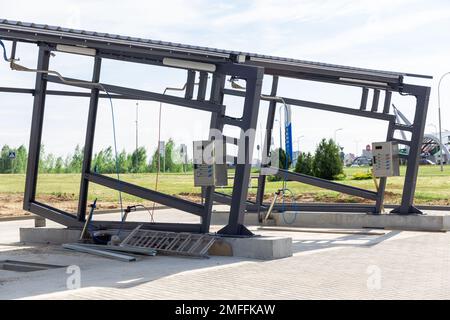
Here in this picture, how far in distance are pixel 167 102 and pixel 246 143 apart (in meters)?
2.03

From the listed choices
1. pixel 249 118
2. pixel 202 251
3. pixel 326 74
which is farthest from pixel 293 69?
pixel 202 251

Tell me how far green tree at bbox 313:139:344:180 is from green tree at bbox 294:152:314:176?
0.30m

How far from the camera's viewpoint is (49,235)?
48.7ft

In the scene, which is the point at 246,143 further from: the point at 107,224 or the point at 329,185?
the point at 329,185

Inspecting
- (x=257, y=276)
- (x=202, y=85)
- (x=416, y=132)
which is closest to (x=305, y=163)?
(x=416, y=132)

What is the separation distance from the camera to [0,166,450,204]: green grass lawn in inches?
1185

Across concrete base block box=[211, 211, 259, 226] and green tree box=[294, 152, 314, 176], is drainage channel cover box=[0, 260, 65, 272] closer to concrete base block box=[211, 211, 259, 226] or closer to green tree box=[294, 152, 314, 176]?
concrete base block box=[211, 211, 259, 226]

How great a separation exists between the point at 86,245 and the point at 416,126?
8.88 metres

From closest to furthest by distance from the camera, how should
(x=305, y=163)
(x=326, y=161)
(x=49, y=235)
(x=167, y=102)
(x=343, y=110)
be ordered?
1. (x=167, y=102)
2. (x=49, y=235)
3. (x=343, y=110)
4. (x=326, y=161)
5. (x=305, y=163)

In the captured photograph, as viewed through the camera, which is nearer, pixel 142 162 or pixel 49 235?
pixel 49 235

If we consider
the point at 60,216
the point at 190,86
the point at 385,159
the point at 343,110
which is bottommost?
the point at 60,216

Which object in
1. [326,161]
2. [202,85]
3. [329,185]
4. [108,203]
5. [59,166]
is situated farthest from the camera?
[59,166]

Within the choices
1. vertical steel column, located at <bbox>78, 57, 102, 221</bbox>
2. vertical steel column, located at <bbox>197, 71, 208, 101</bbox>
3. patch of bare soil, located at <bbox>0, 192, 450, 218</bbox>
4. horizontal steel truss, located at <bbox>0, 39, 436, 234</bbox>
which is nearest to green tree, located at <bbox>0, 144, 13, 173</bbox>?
patch of bare soil, located at <bbox>0, 192, 450, 218</bbox>

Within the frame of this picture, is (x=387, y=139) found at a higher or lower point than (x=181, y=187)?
higher
